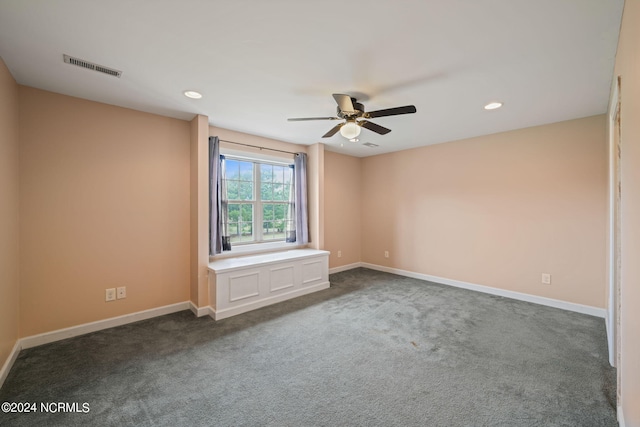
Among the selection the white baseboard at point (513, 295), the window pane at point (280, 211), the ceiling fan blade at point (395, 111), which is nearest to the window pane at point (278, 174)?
the window pane at point (280, 211)

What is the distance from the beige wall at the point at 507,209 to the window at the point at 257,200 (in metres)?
2.14

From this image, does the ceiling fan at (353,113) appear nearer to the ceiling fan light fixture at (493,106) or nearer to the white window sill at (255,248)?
the ceiling fan light fixture at (493,106)

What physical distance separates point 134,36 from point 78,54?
62cm

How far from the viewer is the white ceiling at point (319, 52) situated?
158cm

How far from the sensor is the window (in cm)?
412

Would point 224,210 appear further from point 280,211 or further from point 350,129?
point 350,129

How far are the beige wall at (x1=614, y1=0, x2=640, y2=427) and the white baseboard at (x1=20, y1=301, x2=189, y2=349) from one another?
4.01m

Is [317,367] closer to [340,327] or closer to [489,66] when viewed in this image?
[340,327]

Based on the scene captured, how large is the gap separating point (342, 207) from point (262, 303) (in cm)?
273

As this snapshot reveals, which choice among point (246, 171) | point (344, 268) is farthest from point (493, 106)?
point (344, 268)

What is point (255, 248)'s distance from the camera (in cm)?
431

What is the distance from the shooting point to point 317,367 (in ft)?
7.38

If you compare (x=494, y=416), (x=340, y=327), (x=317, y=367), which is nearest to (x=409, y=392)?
(x=494, y=416)

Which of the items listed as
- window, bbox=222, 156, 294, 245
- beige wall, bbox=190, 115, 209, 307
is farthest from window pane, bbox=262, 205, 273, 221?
beige wall, bbox=190, 115, 209, 307
